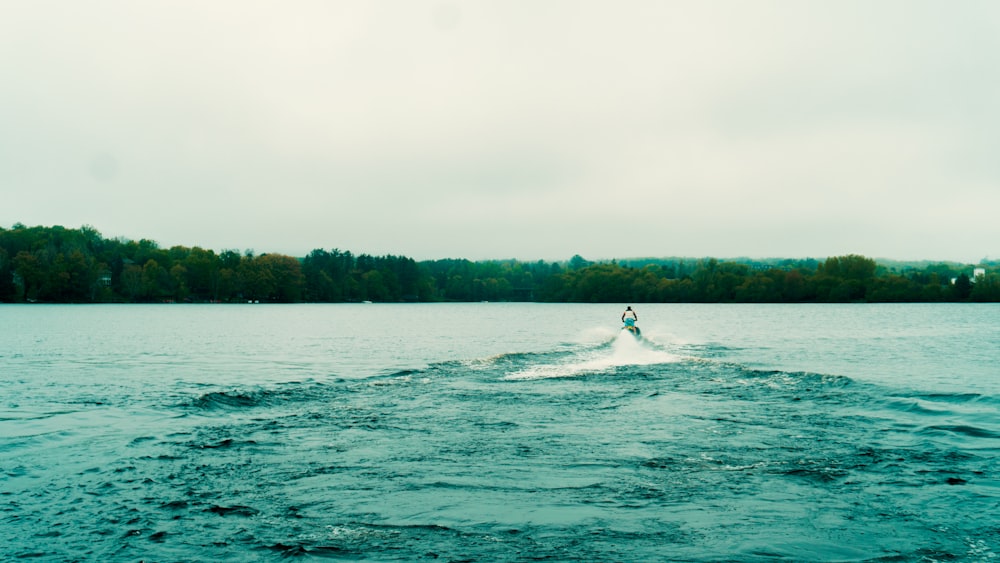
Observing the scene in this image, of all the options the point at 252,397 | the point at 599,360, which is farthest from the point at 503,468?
the point at 599,360

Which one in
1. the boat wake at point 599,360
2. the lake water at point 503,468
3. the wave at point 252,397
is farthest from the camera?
the boat wake at point 599,360

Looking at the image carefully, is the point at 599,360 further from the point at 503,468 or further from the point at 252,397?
the point at 503,468

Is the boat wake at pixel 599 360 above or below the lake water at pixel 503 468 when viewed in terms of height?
below

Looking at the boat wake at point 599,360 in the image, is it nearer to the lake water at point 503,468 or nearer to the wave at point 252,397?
the lake water at point 503,468

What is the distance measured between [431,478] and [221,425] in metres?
8.35

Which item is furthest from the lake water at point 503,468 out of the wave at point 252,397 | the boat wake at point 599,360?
the boat wake at point 599,360

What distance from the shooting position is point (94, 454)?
596 inches

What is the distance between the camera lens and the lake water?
971 cm

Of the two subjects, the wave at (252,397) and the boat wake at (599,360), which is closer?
the wave at (252,397)

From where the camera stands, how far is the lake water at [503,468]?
9.71m

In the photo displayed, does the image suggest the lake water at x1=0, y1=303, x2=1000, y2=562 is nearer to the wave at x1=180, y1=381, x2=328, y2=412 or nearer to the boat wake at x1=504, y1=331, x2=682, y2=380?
the wave at x1=180, y1=381, x2=328, y2=412

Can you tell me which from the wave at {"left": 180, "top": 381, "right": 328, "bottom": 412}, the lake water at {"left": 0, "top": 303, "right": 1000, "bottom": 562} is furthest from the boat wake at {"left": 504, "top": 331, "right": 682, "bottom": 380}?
the wave at {"left": 180, "top": 381, "right": 328, "bottom": 412}

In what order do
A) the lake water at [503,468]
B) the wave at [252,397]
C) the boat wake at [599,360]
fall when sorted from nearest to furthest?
the lake water at [503,468] < the wave at [252,397] < the boat wake at [599,360]

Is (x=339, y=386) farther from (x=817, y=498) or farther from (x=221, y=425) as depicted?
(x=817, y=498)
